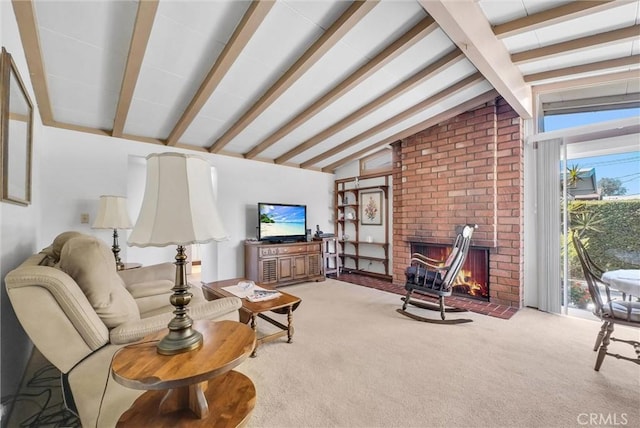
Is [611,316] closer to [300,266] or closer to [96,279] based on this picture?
[96,279]

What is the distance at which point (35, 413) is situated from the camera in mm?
1551

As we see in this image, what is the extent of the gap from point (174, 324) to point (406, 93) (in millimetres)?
3365

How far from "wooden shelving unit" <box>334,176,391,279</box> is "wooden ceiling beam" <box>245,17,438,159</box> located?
2.17m

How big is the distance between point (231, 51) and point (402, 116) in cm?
248

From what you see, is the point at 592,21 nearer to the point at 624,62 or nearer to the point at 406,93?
the point at 624,62

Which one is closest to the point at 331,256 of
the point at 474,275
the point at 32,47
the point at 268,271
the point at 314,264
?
the point at 314,264

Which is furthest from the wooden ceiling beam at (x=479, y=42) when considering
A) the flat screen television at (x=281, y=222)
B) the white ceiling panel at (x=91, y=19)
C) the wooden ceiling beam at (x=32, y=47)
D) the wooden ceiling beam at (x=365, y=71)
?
the flat screen television at (x=281, y=222)

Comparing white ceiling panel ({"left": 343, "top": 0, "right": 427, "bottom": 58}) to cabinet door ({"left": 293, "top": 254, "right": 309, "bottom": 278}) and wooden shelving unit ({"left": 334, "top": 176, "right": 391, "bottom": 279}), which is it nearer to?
wooden shelving unit ({"left": 334, "top": 176, "right": 391, "bottom": 279})

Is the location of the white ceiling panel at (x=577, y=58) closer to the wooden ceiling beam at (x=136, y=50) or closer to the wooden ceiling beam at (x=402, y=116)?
the wooden ceiling beam at (x=402, y=116)

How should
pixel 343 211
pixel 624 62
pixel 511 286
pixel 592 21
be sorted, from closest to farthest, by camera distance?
pixel 592 21 → pixel 624 62 → pixel 511 286 → pixel 343 211

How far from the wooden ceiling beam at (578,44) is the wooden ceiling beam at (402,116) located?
16.2 inches

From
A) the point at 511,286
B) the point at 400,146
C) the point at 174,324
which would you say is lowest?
the point at 511,286

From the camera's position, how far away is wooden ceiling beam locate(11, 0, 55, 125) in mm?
1693

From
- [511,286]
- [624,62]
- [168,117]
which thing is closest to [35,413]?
[168,117]
